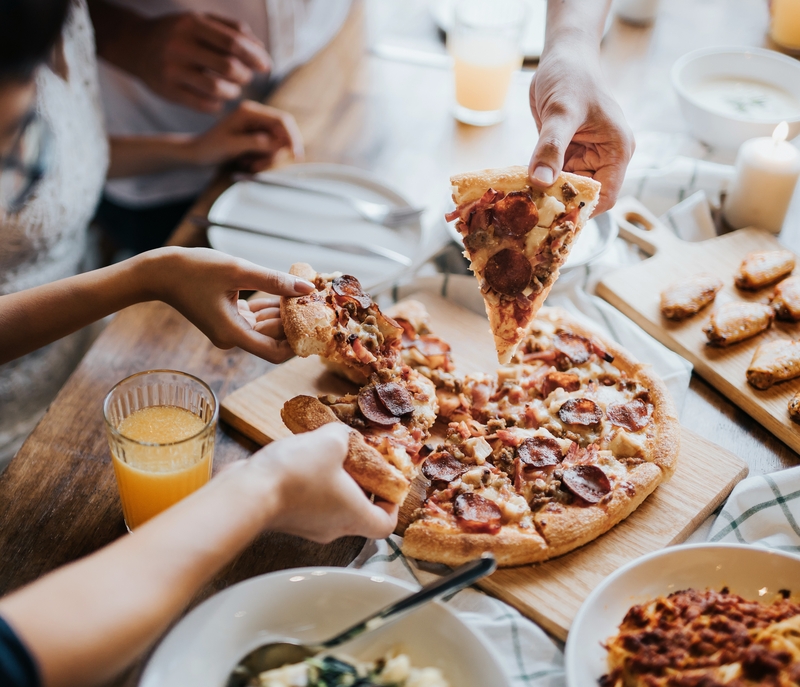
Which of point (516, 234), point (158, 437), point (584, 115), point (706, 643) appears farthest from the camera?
point (584, 115)

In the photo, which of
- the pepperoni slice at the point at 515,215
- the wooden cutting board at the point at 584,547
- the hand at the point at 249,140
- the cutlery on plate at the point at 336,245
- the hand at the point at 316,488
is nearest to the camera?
the hand at the point at 316,488

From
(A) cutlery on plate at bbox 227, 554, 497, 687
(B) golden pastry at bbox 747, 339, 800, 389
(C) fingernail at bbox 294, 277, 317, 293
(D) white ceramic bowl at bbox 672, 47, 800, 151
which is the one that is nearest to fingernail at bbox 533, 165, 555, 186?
(C) fingernail at bbox 294, 277, 317, 293

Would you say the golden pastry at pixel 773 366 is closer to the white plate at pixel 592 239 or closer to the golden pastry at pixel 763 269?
the golden pastry at pixel 763 269

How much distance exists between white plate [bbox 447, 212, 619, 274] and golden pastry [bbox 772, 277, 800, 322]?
689 millimetres

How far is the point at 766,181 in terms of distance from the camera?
3.36 m

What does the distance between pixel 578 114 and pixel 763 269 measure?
110 centimetres

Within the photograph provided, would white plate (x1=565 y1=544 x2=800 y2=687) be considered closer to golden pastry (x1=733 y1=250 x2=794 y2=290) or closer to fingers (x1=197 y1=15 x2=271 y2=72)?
golden pastry (x1=733 y1=250 x2=794 y2=290)

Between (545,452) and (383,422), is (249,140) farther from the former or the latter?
(545,452)

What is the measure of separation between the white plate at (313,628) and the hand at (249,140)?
2653 millimetres

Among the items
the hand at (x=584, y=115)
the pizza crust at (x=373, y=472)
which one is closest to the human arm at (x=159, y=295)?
the pizza crust at (x=373, y=472)

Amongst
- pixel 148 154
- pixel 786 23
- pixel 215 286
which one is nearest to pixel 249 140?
pixel 148 154

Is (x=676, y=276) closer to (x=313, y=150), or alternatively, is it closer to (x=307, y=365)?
(x=307, y=365)

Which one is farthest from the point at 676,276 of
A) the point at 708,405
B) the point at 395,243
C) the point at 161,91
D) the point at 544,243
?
the point at 161,91

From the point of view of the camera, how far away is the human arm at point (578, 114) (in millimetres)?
2564
